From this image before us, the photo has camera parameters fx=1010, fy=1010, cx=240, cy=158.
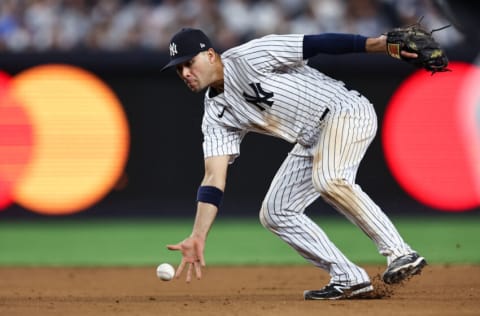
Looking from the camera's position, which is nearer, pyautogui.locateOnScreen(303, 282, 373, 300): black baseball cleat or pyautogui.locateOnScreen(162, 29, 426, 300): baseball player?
pyautogui.locateOnScreen(162, 29, 426, 300): baseball player

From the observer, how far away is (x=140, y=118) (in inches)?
500

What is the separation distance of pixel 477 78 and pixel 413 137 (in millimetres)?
1068

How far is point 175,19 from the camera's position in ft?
45.1

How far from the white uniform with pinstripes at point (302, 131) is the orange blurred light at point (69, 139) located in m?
5.78

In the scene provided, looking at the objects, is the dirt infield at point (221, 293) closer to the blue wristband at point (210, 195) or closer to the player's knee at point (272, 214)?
the player's knee at point (272, 214)

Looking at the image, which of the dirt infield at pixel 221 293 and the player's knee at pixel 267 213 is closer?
the dirt infield at pixel 221 293

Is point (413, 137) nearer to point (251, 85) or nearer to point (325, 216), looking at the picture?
point (325, 216)

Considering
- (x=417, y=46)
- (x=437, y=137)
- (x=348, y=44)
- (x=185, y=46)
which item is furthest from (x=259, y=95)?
(x=437, y=137)

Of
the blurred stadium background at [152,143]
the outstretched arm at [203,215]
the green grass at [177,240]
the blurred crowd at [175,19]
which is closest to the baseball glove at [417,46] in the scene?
the outstretched arm at [203,215]

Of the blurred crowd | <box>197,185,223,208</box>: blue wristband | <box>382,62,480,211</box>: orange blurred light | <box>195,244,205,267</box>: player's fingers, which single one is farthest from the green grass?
<box>195,244,205,267</box>: player's fingers

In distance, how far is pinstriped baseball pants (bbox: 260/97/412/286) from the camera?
6.66 meters

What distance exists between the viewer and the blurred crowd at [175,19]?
44.1 feet

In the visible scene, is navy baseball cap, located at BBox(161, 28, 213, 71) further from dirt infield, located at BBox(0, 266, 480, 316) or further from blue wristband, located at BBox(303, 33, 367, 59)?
dirt infield, located at BBox(0, 266, 480, 316)

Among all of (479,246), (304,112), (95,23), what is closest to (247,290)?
(304,112)
